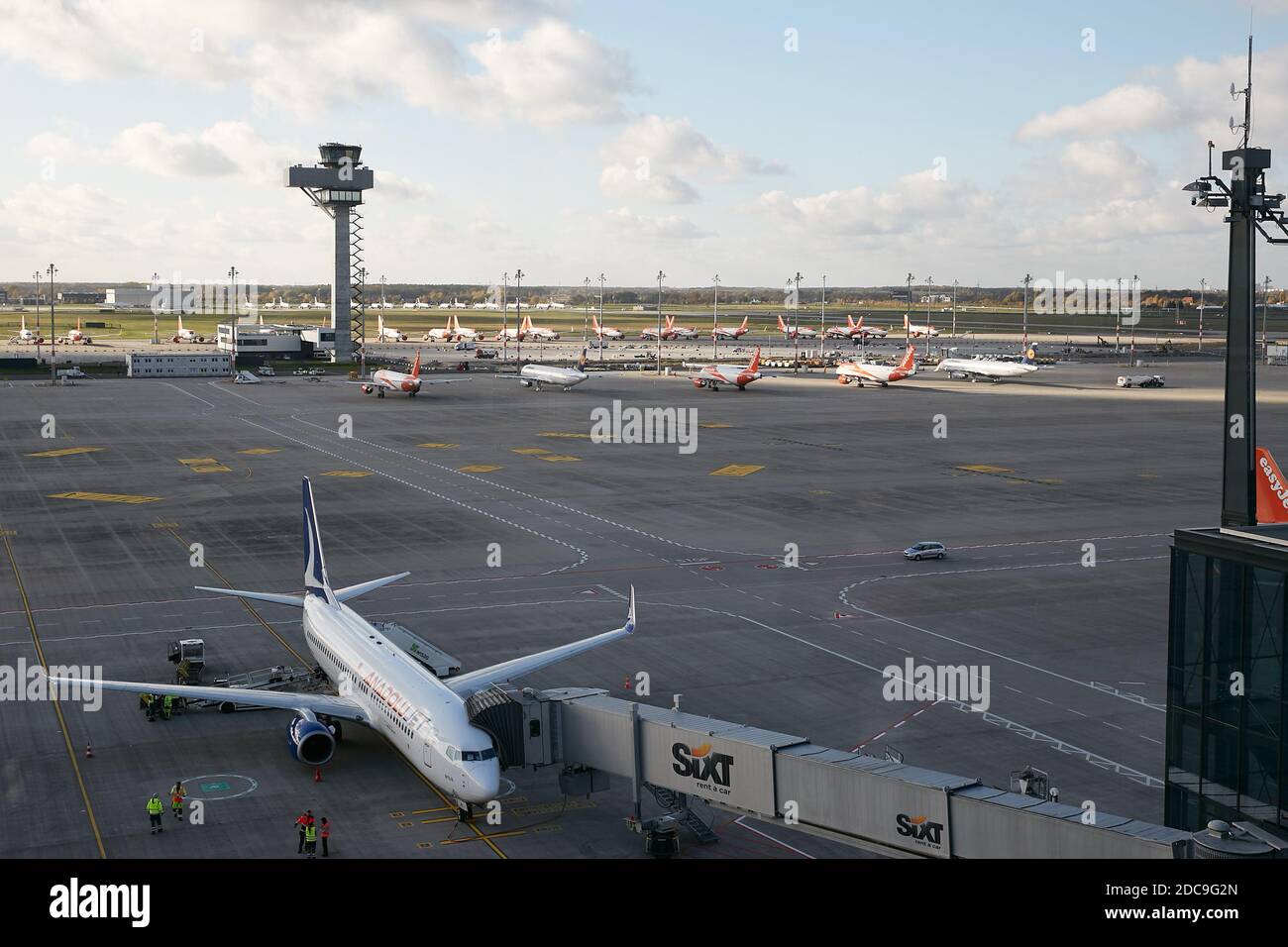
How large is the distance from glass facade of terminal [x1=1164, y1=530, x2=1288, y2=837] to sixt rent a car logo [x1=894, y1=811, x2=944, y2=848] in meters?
6.16

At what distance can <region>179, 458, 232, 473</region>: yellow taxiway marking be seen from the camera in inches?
4331

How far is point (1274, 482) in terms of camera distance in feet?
110

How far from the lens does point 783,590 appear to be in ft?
222

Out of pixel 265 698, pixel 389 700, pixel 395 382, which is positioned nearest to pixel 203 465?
pixel 395 382

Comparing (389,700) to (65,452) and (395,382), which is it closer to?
(65,452)

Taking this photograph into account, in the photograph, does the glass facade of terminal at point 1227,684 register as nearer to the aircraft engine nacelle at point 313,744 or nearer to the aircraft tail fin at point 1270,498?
the aircraft tail fin at point 1270,498

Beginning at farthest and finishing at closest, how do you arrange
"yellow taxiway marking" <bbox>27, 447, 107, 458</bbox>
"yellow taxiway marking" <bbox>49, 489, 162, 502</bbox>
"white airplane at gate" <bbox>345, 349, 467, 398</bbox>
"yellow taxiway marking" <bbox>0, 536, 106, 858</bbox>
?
"white airplane at gate" <bbox>345, 349, 467, 398</bbox> < "yellow taxiway marking" <bbox>27, 447, 107, 458</bbox> < "yellow taxiway marking" <bbox>49, 489, 162, 502</bbox> < "yellow taxiway marking" <bbox>0, 536, 106, 858</bbox>

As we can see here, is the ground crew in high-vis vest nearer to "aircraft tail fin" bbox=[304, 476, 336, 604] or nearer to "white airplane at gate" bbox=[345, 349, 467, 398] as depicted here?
"aircraft tail fin" bbox=[304, 476, 336, 604]

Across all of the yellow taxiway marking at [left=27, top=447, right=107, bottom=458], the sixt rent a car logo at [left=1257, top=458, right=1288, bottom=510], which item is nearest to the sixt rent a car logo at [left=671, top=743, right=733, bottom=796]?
the sixt rent a car logo at [left=1257, top=458, right=1288, bottom=510]

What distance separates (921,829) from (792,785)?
151 inches

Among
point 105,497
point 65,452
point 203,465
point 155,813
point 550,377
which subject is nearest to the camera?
point 155,813

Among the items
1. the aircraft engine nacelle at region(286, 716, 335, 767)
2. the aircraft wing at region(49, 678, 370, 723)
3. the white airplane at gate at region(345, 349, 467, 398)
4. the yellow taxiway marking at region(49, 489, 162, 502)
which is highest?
the white airplane at gate at region(345, 349, 467, 398)
